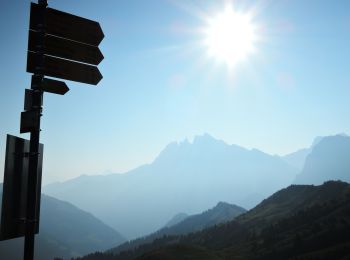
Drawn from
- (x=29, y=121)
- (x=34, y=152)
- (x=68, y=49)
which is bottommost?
(x=34, y=152)

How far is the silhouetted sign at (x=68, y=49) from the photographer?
7023 mm

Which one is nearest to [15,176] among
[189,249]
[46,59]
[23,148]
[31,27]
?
[23,148]

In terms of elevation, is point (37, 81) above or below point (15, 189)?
above

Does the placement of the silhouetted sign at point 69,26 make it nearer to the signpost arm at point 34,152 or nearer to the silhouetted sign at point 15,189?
the signpost arm at point 34,152

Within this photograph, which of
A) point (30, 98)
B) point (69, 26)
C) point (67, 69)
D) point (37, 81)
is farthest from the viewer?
point (67, 69)

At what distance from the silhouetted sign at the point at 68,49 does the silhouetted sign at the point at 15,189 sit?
1.87 m

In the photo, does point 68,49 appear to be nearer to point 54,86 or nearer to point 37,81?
point 54,86

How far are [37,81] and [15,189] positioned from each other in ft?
6.78

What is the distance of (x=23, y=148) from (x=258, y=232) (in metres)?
200

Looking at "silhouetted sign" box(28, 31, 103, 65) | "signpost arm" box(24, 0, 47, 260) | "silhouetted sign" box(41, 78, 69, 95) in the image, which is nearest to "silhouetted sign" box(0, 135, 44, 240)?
"signpost arm" box(24, 0, 47, 260)

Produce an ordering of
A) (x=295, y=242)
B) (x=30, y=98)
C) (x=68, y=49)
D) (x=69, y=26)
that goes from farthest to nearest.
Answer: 1. (x=295, y=242)
2. (x=68, y=49)
3. (x=69, y=26)
4. (x=30, y=98)

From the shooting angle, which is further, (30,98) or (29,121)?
(30,98)

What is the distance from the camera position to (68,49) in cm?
734

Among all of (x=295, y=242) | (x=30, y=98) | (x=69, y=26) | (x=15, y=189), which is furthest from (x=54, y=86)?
(x=295, y=242)
